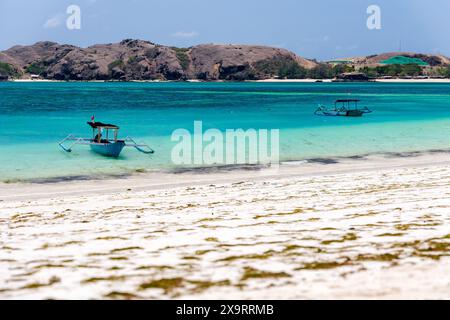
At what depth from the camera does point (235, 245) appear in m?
9.04

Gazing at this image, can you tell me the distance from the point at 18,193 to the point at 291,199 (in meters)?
9.91

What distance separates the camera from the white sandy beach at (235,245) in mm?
6898

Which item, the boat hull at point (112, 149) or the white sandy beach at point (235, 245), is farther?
the boat hull at point (112, 149)

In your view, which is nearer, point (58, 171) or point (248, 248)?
point (248, 248)

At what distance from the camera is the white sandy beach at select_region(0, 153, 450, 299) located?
690cm

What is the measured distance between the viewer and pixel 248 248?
28.9ft

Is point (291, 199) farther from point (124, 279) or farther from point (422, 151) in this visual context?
point (422, 151)

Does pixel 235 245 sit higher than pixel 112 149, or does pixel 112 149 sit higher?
pixel 235 245

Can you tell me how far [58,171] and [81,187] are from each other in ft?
15.7

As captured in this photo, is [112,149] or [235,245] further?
[112,149]

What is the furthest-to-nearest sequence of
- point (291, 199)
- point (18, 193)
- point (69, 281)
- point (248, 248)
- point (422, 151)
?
point (422, 151) < point (18, 193) < point (291, 199) < point (248, 248) < point (69, 281)

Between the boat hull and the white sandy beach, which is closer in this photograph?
the white sandy beach
